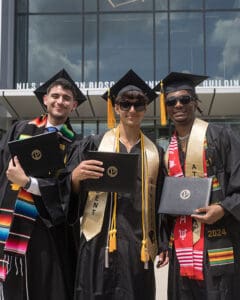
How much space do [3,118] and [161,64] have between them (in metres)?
6.88

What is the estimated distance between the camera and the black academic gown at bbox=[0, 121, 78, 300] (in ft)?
11.0

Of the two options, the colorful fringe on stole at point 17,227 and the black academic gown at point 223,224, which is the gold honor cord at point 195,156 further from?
the colorful fringe on stole at point 17,227

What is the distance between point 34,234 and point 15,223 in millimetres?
163

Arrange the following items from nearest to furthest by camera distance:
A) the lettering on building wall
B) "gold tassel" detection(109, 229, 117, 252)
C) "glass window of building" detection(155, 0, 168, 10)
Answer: "gold tassel" detection(109, 229, 117, 252)
the lettering on building wall
"glass window of building" detection(155, 0, 168, 10)

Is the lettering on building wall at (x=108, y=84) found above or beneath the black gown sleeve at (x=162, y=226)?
above

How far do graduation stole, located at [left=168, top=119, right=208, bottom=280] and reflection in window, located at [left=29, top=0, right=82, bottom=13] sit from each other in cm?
1715

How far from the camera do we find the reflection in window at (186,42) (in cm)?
1859

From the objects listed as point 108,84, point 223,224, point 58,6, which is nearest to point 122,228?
point 223,224

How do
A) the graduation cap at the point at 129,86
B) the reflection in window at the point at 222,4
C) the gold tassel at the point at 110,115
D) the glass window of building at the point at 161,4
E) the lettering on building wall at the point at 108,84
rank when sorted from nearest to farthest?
the graduation cap at the point at 129,86 < the gold tassel at the point at 110,115 < the lettering on building wall at the point at 108,84 < the reflection in window at the point at 222,4 < the glass window of building at the point at 161,4

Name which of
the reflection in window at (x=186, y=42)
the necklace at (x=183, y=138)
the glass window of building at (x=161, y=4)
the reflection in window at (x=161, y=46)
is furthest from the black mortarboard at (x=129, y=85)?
the glass window of building at (x=161, y=4)

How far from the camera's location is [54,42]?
1917cm

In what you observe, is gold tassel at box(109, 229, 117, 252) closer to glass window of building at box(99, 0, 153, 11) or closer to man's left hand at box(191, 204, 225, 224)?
man's left hand at box(191, 204, 225, 224)

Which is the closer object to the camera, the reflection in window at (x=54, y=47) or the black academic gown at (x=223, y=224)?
the black academic gown at (x=223, y=224)

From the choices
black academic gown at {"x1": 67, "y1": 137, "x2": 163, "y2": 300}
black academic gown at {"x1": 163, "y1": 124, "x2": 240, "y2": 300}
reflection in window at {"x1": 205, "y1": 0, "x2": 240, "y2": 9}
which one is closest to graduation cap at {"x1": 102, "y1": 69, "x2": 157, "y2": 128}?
black academic gown at {"x1": 163, "y1": 124, "x2": 240, "y2": 300}
